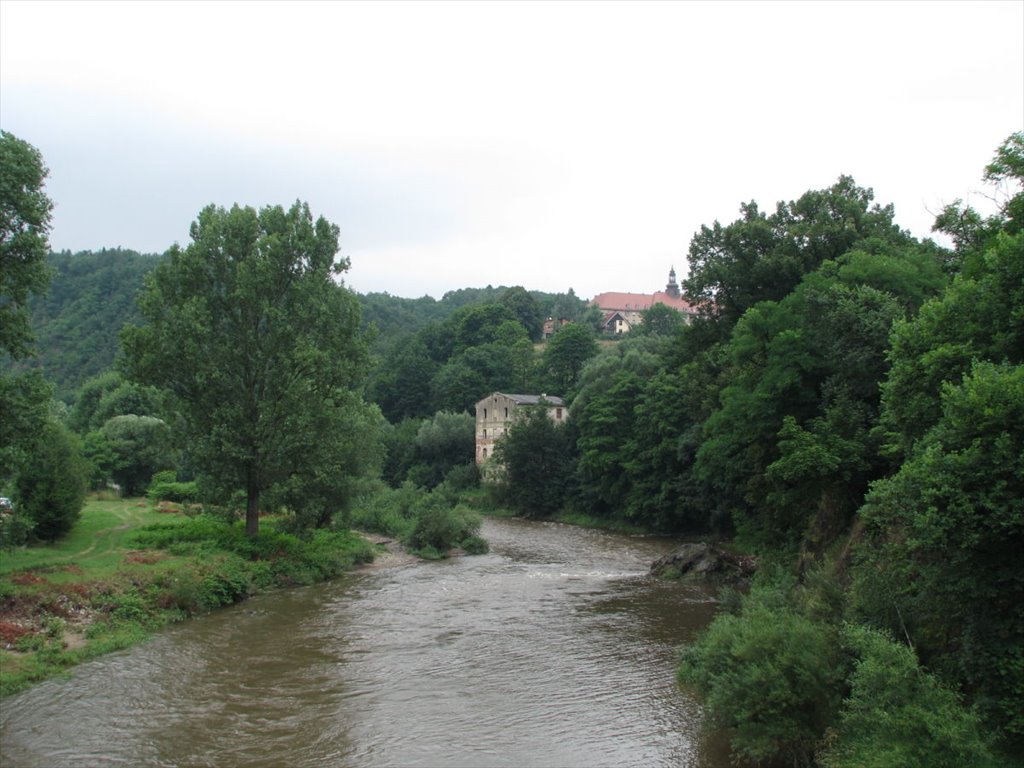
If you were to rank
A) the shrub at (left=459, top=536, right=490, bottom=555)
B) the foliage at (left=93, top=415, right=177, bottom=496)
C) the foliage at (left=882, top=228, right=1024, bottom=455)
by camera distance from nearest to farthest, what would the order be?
1. the foliage at (left=882, top=228, right=1024, bottom=455)
2. the shrub at (left=459, top=536, right=490, bottom=555)
3. the foliage at (left=93, top=415, right=177, bottom=496)

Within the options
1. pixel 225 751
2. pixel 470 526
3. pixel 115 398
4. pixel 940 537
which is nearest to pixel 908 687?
pixel 940 537

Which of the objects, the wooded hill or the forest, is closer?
the forest

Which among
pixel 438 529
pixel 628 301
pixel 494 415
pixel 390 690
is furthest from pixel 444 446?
pixel 628 301

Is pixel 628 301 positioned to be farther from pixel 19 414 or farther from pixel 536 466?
pixel 19 414

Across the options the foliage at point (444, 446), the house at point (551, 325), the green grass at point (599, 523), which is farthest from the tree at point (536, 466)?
the house at point (551, 325)

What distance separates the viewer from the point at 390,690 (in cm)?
1908

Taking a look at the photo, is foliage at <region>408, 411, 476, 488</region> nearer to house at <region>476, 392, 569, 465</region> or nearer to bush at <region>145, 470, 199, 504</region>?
house at <region>476, 392, 569, 465</region>

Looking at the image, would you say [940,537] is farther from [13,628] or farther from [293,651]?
[13,628]

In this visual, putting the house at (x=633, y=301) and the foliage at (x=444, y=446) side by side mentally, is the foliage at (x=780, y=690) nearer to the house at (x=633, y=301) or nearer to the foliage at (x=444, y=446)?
the foliage at (x=444, y=446)

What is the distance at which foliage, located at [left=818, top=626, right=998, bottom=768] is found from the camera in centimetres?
1093

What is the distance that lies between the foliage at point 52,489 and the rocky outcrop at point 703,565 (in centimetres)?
2395

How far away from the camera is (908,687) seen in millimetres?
11922

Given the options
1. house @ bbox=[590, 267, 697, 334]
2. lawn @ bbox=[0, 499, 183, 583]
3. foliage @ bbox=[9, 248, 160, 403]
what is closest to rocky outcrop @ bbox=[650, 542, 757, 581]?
lawn @ bbox=[0, 499, 183, 583]

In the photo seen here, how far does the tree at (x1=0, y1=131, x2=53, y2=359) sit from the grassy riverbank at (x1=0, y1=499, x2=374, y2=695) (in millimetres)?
7190
